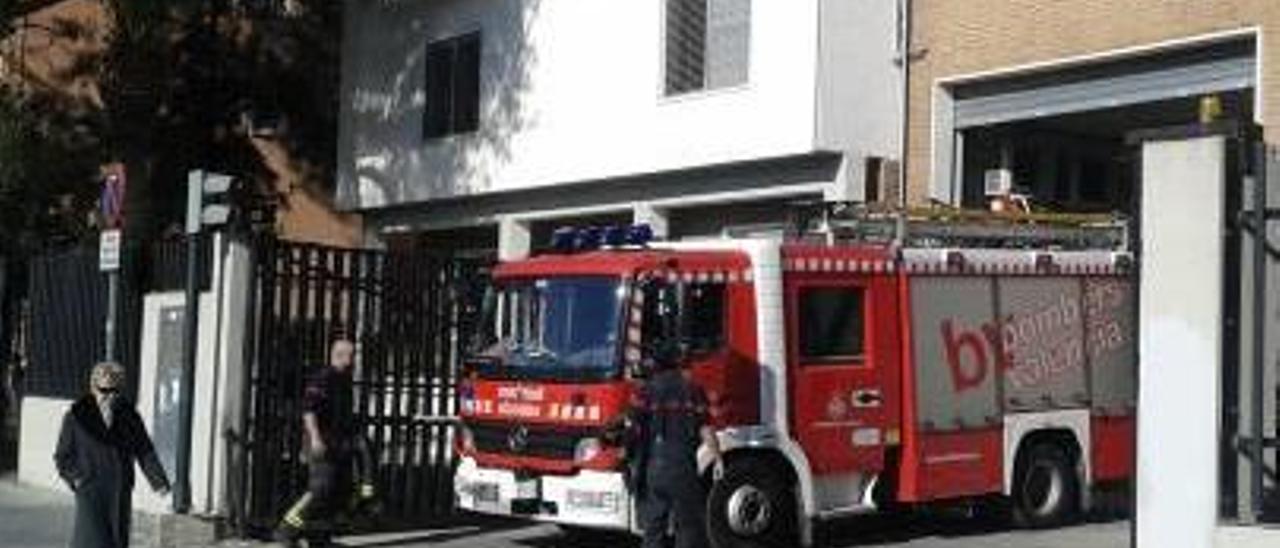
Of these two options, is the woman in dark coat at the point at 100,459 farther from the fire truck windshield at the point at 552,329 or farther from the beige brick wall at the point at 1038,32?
the beige brick wall at the point at 1038,32

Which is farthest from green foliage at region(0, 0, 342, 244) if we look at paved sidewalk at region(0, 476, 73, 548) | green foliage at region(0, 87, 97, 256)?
paved sidewalk at region(0, 476, 73, 548)

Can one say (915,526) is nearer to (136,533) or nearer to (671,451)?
(671,451)

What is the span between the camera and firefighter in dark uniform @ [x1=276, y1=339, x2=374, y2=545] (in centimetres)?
1554

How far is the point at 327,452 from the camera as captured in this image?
51.1ft

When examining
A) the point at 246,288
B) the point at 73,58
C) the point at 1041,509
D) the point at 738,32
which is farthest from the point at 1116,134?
the point at 73,58

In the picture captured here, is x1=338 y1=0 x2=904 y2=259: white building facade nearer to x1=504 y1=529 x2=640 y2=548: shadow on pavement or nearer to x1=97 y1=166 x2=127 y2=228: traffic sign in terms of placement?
x1=504 y1=529 x2=640 y2=548: shadow on pavement

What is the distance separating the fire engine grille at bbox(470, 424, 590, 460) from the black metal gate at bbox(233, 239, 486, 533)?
1565 mm

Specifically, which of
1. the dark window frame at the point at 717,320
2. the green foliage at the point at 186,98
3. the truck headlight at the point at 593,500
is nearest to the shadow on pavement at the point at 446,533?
the truck headlight at the point at 593,500

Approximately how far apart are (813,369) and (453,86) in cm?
1366

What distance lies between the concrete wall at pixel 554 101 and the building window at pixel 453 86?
0.18 m

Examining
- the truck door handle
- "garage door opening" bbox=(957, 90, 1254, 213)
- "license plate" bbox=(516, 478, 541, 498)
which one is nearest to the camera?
"license plate" bbox=(516, 478, 541, 498)

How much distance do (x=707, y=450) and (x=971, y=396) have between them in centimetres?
345

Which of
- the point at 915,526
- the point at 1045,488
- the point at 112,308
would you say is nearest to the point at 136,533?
the point at 112,308

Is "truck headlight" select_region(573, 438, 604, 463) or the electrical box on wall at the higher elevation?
the electrical box on wall
